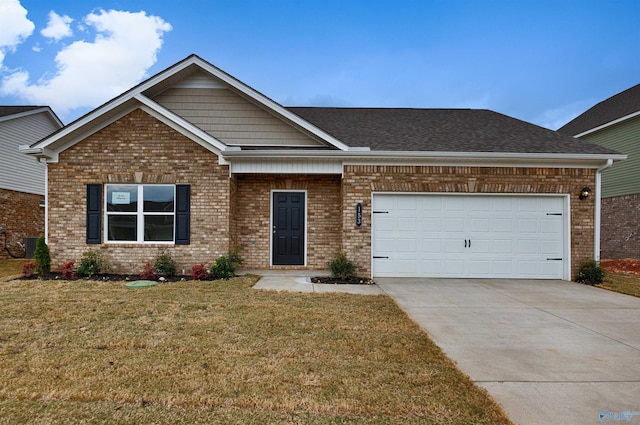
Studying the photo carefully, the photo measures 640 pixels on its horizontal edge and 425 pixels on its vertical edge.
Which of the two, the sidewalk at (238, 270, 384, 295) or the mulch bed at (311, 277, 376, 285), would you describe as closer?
the sidewalk at (238, 270, 384, 295)

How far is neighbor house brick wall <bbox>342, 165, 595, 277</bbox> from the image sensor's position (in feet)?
27.6

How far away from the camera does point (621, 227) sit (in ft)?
46.8

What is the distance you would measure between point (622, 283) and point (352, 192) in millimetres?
7079

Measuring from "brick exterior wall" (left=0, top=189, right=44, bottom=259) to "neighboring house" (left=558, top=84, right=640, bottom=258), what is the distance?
24.2 m

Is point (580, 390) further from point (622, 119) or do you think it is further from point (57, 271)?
point (622, 119)

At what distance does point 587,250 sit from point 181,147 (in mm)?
10454

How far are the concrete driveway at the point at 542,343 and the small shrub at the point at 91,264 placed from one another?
6846 mm

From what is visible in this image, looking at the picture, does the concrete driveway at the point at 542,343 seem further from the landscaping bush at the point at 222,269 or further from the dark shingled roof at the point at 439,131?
the landscaping bush at the point at 222,269

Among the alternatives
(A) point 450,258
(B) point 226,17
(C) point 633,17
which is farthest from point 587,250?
(C) point 633,17

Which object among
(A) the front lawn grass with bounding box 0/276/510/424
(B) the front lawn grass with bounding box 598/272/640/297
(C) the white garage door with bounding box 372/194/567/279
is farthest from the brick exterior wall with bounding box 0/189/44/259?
(B) the front lawn grass with bounding box 598/272/640/297

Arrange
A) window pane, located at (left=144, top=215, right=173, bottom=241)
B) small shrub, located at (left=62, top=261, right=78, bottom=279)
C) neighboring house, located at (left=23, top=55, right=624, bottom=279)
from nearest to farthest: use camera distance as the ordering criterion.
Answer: small shrub, located at (left=62, top=261, right=78, bottom=279) → neighboring house, located at (left=23, top=55, right=624, bottom=279) → window pane, located at (left=144, top=215, right=173, bottom=241)

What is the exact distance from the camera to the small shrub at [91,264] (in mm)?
7973

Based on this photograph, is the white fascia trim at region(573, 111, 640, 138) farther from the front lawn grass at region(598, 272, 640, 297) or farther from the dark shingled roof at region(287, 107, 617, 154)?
the front lawn grass at region(598, 272, 640, 297)

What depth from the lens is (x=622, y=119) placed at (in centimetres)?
1409
